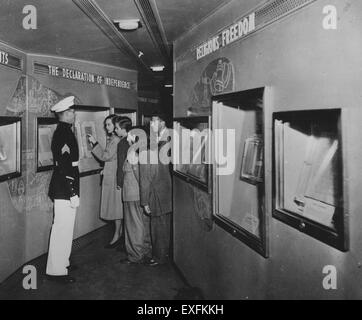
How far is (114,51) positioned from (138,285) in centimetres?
292


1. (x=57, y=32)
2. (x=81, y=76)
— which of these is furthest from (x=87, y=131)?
(x=57, y=32)

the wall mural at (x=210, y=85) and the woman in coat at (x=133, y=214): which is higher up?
the wall mural at (x=210, y=85)

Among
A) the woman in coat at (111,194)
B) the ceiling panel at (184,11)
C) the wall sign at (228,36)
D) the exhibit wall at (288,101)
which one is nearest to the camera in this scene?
the exhibit wall at (288,101)

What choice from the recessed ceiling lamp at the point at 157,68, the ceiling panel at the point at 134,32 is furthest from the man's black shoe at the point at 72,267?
the recessed ceiling lamp at the point at 157,68

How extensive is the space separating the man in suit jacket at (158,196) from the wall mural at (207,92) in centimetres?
62

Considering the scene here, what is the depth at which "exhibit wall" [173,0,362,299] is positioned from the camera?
1.38 m

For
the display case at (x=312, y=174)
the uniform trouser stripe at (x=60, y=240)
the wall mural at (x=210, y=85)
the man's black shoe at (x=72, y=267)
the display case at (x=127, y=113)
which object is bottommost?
the man's black shoe at (x=72, y=267)

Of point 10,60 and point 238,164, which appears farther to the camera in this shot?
point 10,60

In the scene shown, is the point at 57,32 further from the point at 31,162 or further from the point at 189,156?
the point at 189,156

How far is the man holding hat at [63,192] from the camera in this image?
3.67 metres

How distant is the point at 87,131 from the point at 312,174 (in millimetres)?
4205

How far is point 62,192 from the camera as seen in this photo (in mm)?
3688

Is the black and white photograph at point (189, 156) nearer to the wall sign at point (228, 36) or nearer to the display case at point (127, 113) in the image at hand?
the wall sign at point (228, 36)

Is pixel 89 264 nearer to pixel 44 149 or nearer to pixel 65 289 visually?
pixel 65 289
